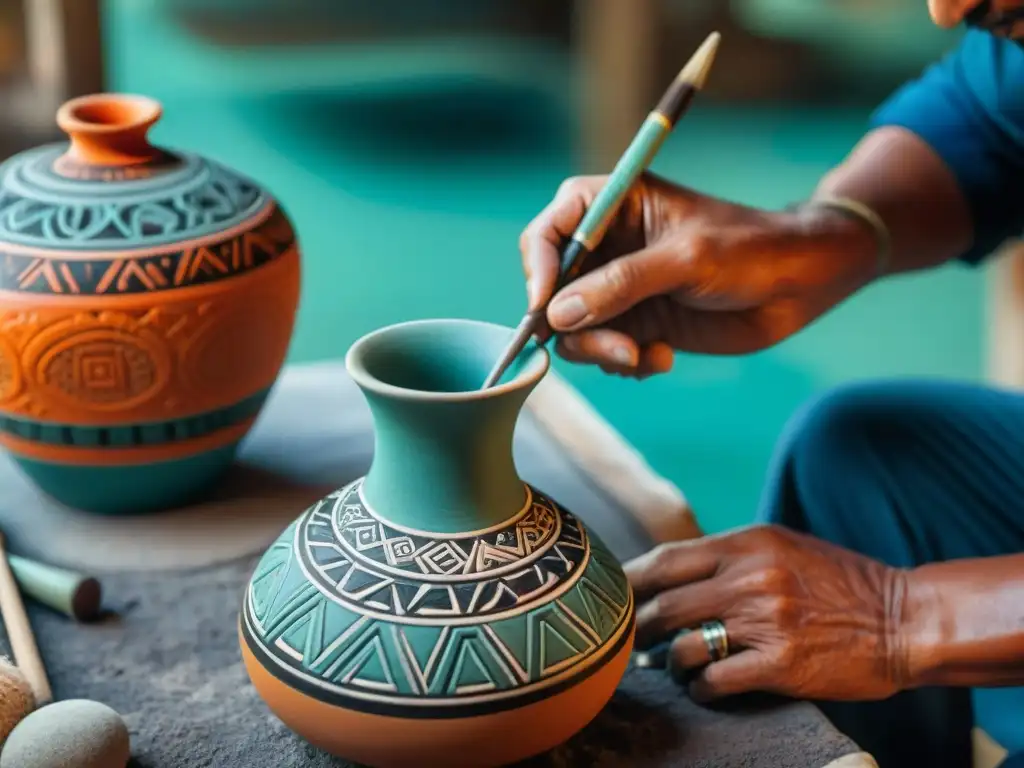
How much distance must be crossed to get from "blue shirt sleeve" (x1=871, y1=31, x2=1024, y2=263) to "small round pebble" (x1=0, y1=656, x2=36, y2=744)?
100 cm

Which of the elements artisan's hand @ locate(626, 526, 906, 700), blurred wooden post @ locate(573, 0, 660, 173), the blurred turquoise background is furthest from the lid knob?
blurred wooden post @ locate(573, 0, 660, 173)

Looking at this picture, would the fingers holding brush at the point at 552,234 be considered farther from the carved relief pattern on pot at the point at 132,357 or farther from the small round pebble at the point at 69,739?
the small round pebble at the point at 69,739

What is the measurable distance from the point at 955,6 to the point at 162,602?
30.5 inches

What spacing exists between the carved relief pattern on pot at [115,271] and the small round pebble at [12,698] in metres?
0.33

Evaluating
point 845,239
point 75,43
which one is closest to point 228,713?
point 845,239

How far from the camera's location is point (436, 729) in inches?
Answer: 29.5

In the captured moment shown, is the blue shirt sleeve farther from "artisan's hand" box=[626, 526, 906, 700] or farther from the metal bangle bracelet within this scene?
"artisan's hand" box=[626, 526, 906, 700]

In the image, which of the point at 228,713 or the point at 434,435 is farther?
the point at 228,713

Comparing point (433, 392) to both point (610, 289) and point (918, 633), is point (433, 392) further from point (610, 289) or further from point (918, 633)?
point (918, 633)

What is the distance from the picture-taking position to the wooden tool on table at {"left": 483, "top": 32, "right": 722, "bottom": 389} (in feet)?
3.04

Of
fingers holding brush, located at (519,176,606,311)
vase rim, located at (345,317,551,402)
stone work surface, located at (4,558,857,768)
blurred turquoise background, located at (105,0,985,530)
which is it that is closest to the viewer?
vase rim, located at (345,317,551,402)

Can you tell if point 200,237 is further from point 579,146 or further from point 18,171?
point 579,146

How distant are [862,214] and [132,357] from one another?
70 cm

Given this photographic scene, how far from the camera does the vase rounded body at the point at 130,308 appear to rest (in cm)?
106
